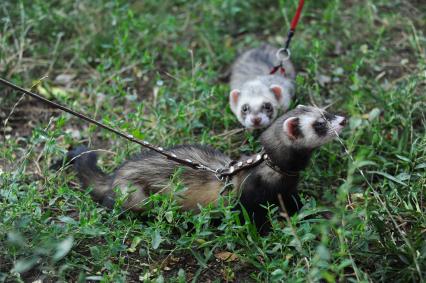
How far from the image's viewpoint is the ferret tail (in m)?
3.14

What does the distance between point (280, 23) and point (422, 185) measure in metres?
2.79

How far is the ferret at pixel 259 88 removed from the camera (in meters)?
4.01

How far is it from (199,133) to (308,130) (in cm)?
120

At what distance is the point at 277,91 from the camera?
418 centimetres

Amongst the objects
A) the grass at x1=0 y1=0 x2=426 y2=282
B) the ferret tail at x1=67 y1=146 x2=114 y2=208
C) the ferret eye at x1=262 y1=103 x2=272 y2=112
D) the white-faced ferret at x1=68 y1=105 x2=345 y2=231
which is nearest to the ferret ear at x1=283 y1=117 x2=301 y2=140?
the white-faced ferret at x1=68 y1=105 x2=345 y2=231

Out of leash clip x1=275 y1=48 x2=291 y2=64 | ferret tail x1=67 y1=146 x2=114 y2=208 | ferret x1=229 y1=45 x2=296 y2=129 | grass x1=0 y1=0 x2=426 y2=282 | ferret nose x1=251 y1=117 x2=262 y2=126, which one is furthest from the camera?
leash clip x1=275 y1=48 x2=291 y2=64

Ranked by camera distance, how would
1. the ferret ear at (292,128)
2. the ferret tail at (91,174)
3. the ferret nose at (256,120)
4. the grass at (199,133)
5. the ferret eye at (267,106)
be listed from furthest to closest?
the ferret eye at (267,106) < the ferret nose at (256,120) < the ferret tail at (91,174) < the ferret ear at (292,128) < the grass at (199,133)

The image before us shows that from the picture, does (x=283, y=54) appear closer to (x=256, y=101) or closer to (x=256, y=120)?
(x=256, y=101)

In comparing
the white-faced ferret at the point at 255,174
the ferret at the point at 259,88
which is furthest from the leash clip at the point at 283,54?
the white-faced ferret at the point at 255,174

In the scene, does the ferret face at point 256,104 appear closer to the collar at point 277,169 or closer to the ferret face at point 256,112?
the ferret face at point 256,112

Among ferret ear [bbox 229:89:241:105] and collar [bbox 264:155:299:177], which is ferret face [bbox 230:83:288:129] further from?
collar [bbox 264:155:299:177]

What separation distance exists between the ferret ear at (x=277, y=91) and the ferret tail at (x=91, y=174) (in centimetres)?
159

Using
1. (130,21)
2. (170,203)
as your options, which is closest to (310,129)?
(170,203)

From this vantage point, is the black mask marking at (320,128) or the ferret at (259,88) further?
the ferret at (259,88)
